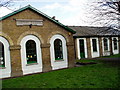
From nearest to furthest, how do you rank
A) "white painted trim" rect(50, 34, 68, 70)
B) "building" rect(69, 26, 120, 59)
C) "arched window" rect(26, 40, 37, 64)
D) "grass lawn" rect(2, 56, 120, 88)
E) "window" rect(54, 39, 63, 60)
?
"grass lawn" rect(2, 56, 120, 88)
"arched window" rect(26, 40, 37, 64)
"white painted trim" rect(50, 34, 68, 70)
"window" rect(54, 39, 63, 60)
"building" rect(69, 26, 120, 59)

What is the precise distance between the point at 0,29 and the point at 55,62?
19.9 feet

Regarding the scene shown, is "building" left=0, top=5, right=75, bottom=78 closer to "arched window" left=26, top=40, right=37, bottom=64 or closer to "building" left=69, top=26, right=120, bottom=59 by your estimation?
"arched window" left=26, top=40, right=37, bottom=64

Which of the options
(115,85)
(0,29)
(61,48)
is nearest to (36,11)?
(0,29)

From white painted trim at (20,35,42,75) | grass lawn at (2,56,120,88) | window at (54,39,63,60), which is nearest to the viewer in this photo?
grass lawn at (2,56,120,88)

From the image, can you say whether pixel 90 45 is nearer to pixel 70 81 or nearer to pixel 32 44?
pixel 32 44

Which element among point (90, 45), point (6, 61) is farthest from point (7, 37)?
point (90, 45)

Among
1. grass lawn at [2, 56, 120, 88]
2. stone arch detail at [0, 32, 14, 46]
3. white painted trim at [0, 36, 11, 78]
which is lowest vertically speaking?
grass lawn at [2, 56, 120, 88]

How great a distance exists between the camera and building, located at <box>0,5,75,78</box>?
37.2 ft

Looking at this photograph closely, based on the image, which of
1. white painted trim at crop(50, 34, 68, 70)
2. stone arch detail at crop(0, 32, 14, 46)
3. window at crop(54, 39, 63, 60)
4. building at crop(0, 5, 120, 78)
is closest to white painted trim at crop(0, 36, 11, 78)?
building at crop(0, 5, 120, 78)

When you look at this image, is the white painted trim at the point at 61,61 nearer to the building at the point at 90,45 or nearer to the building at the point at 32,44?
the building at the point at 32,44

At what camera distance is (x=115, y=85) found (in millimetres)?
7199

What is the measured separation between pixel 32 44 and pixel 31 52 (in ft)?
2.55

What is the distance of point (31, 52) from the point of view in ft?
41.2

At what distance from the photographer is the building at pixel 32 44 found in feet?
37.2
